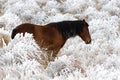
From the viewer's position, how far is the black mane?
8.28 metres

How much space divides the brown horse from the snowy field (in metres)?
0.36

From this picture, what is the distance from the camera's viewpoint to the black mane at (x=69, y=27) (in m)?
8.28

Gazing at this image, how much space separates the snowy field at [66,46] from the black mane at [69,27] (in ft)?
1.46

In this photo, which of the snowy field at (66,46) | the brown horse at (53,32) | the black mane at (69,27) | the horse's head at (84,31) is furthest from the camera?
the horse's head at (84,31)

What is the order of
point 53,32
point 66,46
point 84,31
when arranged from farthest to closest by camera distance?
point 66,46
point 84,31
point 53,32

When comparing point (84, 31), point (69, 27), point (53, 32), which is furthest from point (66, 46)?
point (53, 32)

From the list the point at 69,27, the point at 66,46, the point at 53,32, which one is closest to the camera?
the point at 53,32

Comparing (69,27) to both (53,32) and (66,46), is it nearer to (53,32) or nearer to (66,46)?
(53,32)

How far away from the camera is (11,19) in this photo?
41.4 ft

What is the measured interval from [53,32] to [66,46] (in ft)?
6.99

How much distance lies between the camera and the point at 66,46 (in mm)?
10164

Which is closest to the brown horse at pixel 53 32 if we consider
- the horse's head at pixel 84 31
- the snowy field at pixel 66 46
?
the horse's head at pixel 84 31

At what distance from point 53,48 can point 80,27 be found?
3.44 ft

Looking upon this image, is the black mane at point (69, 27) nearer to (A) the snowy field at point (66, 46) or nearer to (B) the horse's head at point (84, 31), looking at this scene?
(B) the horse's head at point (84, 31)
